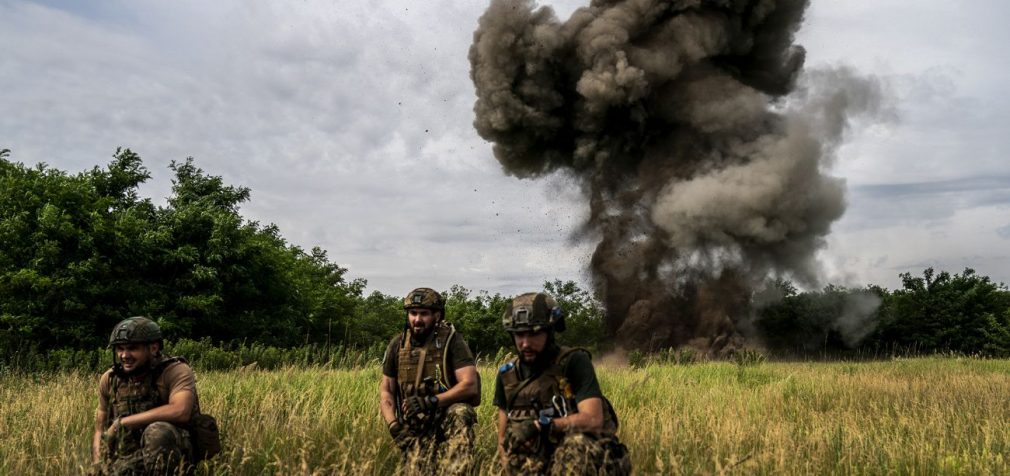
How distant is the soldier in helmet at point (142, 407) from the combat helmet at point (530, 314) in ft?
7.29

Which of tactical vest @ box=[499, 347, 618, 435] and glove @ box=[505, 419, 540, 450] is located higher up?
tactical vest @ box=[499, 347, 618, 435]

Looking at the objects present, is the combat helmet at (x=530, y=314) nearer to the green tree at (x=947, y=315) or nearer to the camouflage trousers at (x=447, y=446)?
the camouflage trousers at (x=447, y=446)

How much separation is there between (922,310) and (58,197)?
41.3m

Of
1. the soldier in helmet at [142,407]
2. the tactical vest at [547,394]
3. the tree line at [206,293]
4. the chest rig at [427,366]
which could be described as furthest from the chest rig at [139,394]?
the tree line at [206,293]

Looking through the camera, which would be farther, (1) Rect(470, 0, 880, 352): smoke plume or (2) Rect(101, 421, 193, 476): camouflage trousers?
(1) Rect(470, 0, 880, 352): smoke plume

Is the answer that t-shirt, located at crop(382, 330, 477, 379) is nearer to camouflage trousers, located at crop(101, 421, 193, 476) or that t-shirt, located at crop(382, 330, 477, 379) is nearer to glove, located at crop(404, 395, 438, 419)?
glove, located at crop(404, 395, 438, 419)

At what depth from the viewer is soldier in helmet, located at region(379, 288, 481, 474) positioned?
4543 mm

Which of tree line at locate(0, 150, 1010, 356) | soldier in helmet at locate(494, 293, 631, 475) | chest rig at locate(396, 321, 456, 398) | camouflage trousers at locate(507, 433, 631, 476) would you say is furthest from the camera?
tree line at locate(0, 150, 1010, 356)

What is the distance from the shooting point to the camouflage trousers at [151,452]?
13.3ft

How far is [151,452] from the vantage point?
13.4ft

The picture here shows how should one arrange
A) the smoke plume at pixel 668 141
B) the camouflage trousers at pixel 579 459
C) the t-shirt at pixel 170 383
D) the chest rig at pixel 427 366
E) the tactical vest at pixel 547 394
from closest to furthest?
the camouflage trousers at pixel 579 459
the tactical vest at pixel 547 394
the t-shirt at pixel 170 383
the chest rig at pixel 427 366
the smoke plume at pixel 668 141

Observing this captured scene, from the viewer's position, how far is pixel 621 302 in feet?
112

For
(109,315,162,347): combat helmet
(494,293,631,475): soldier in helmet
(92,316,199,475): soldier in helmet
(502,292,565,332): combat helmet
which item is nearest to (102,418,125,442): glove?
(92,316,199,475): soldier in helmet

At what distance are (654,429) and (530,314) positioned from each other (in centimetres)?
290
